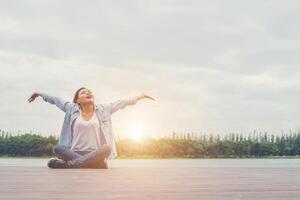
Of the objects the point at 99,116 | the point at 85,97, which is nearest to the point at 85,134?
the point at 99,116

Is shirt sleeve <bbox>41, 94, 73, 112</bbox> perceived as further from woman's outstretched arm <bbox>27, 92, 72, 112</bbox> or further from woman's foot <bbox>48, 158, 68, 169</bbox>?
woman's foot <bbox>48, 158, 68, 169</bbox>

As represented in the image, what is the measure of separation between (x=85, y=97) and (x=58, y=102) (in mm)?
848

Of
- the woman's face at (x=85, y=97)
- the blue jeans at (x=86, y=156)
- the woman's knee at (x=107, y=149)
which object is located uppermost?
the woman's face at (x=85, y=97)

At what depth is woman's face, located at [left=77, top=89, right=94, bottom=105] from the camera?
1071 centimetres

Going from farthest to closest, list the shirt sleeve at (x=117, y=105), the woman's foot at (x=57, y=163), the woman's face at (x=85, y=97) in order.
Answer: the shirt sleeve at (x=117, y=105), the woman's face at (x=85, y=97), the woman's foot at (x=57, y=163)

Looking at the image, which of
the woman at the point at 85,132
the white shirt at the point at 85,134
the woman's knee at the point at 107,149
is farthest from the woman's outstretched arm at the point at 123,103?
the woman's knee at the point at 107,149

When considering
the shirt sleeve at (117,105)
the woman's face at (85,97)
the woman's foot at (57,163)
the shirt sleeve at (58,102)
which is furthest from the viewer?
the shirt sleeve at (58,102)

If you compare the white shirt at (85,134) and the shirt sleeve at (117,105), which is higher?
the shirt sleeve at (117,105)

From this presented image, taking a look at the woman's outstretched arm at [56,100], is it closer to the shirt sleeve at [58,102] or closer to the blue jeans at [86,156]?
the shirt sleeve at [58,102]

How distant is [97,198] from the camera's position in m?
3.83

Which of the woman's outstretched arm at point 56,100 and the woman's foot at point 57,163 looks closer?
the woman's foot at point 57,163

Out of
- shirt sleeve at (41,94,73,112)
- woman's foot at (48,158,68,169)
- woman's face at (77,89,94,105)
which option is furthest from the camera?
shirt sleeve at (41,94,73,112)

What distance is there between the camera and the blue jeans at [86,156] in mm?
10477

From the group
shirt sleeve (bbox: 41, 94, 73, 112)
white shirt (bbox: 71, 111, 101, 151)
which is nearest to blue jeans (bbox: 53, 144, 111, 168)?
white shirt (bbox: 71, 111, 101, 151)
